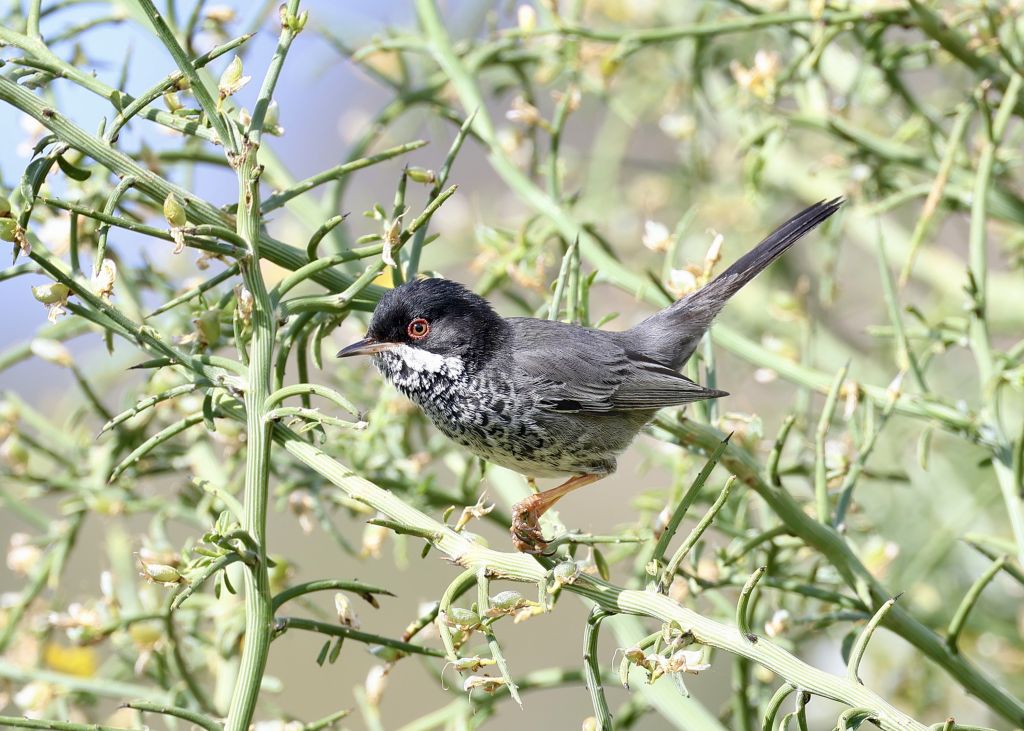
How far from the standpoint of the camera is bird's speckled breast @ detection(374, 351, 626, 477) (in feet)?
9.80

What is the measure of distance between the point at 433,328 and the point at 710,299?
100 cm

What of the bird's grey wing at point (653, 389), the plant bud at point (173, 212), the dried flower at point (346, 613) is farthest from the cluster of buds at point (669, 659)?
the plant bud at point (173, 212)

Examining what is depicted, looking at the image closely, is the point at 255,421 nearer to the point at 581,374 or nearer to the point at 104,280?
the point at 104,280

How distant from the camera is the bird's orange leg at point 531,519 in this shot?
2.56 m

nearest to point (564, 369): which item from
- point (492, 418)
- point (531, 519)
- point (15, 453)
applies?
point (492, 418)

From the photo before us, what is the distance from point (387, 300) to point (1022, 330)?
9.24 feet

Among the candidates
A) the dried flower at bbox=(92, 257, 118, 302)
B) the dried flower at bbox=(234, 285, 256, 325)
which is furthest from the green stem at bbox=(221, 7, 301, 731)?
the dried flower at bbox=(92, 257, 118, 302)

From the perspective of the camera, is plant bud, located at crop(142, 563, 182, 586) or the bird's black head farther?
the bird's black head

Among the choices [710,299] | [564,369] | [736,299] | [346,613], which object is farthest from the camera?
[736,299]

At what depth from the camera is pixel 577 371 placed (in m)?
3.30

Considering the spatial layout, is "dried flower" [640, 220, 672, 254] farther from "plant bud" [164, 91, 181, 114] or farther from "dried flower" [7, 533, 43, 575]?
"dried flower" [7, 533, 43, 575]

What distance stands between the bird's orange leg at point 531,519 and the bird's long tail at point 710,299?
690mm

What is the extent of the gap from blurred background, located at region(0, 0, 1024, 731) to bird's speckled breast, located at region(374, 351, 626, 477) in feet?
0.49

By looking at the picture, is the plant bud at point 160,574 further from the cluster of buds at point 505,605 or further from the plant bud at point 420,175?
the plant bud at point 420,175
